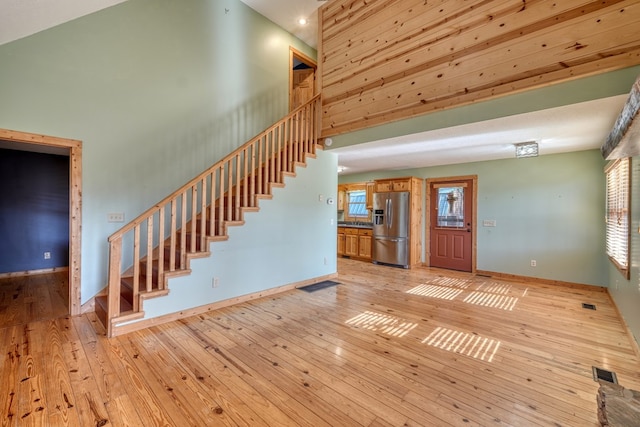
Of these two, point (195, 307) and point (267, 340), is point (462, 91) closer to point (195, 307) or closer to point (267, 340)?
point (267, 340)

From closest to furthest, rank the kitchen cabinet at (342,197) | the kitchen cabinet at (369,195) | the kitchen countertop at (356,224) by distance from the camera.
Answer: the kitchen countertop at (356,224) → the kitchen cabinet at (369,195) → the kitchen cabinet at (342,197)

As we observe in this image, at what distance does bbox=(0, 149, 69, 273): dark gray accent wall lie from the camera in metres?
5.21

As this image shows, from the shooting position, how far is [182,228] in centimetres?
297

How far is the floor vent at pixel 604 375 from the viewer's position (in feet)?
7.16

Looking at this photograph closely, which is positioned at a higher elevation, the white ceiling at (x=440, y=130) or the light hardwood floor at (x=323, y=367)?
the white ceiling at (x=440, y=130)

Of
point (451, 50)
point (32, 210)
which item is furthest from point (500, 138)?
point (32, 210)

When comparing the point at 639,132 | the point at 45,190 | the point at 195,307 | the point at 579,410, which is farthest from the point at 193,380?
the point at 45,190

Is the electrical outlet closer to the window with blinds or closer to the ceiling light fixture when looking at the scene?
the ceiling light fixture

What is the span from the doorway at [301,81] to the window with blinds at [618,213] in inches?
215

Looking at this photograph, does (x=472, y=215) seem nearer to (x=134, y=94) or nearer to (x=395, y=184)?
(x=395, y=184)

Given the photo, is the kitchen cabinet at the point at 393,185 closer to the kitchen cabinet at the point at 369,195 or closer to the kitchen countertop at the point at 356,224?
the kitchen cabinet at the point at 369,195

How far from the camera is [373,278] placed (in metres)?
5.44

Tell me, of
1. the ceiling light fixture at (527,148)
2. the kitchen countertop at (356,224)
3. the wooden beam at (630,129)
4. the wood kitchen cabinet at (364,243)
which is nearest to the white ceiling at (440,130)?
the ceiling light fixture at (527,148)

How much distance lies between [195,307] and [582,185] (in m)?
6.32
